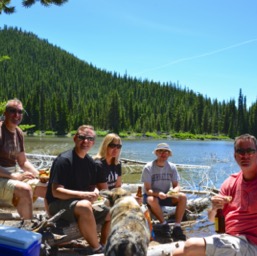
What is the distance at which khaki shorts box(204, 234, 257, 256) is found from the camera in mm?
3354

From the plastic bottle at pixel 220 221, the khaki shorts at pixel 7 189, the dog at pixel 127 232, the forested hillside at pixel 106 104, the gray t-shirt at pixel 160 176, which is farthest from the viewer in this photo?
the forested hillside at pixel 106 104

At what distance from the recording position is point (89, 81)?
183m

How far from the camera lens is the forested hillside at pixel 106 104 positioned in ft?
340

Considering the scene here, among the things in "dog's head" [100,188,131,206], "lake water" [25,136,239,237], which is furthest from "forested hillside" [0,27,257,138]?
"dog's head" [100,188,131,206]

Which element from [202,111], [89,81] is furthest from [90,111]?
[89,81]

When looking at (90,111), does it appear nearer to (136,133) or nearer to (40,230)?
(136,133)

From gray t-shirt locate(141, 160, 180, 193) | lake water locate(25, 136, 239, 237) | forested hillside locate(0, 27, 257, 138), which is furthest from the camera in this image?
forested hillside locate(0, 27, 257, 138)

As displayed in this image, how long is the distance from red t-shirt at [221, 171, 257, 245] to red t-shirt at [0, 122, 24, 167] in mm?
3110

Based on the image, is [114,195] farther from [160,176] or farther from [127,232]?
[160,176]

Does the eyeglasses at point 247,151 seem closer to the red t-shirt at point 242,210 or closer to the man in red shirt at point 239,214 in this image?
the man in red shirt at point 239,214

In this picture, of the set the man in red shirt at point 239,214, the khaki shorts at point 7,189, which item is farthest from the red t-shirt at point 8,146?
the man in red shirt at point 239,214

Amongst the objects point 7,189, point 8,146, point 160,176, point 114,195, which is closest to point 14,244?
point 114,195

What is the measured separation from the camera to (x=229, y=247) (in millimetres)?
3357

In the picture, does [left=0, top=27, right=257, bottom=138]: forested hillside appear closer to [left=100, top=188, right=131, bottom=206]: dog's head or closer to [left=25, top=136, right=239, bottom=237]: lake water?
[left=25, top=136, right=239, bottom=237]: lake water
